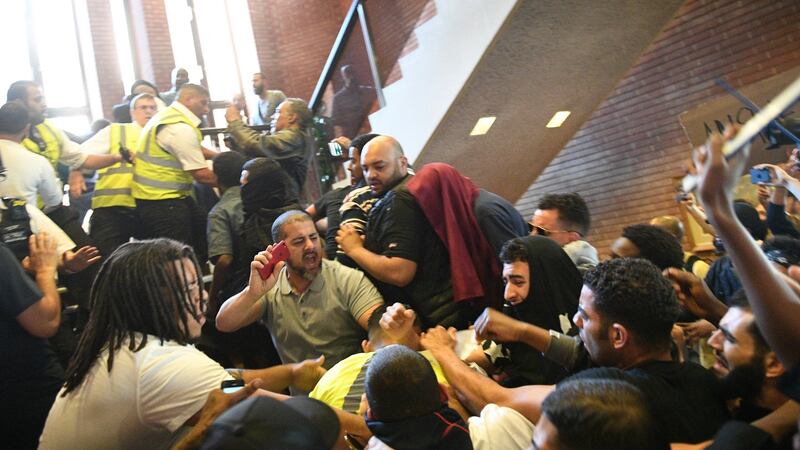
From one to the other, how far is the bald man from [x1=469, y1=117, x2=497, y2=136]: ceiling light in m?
2.61

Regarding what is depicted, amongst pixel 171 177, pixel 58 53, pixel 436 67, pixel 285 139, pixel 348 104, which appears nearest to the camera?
pixel 171 177

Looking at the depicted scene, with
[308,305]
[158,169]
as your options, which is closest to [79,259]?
[158,169]

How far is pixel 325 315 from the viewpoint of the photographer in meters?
2.92

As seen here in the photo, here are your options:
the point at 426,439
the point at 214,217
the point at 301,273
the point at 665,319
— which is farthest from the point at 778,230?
the point at 214,217

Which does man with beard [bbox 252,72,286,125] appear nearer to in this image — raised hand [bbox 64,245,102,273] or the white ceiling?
the white ceiling

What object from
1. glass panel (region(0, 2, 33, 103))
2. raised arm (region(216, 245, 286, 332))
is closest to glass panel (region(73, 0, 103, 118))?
glass panel (region(0, 2, 33, 103))

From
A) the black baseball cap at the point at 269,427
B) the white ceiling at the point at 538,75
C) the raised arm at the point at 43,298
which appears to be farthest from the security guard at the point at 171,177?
the black baseball cap at the point at 269,427

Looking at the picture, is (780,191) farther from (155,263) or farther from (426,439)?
(155,263)

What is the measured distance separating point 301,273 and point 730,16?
4758 millimetres

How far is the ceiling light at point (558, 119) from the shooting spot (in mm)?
6266

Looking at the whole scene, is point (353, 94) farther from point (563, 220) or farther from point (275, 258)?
point (275, 258)

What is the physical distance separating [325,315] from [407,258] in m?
0.45

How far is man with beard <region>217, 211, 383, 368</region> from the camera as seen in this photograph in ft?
9.55

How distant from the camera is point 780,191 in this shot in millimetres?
3773
